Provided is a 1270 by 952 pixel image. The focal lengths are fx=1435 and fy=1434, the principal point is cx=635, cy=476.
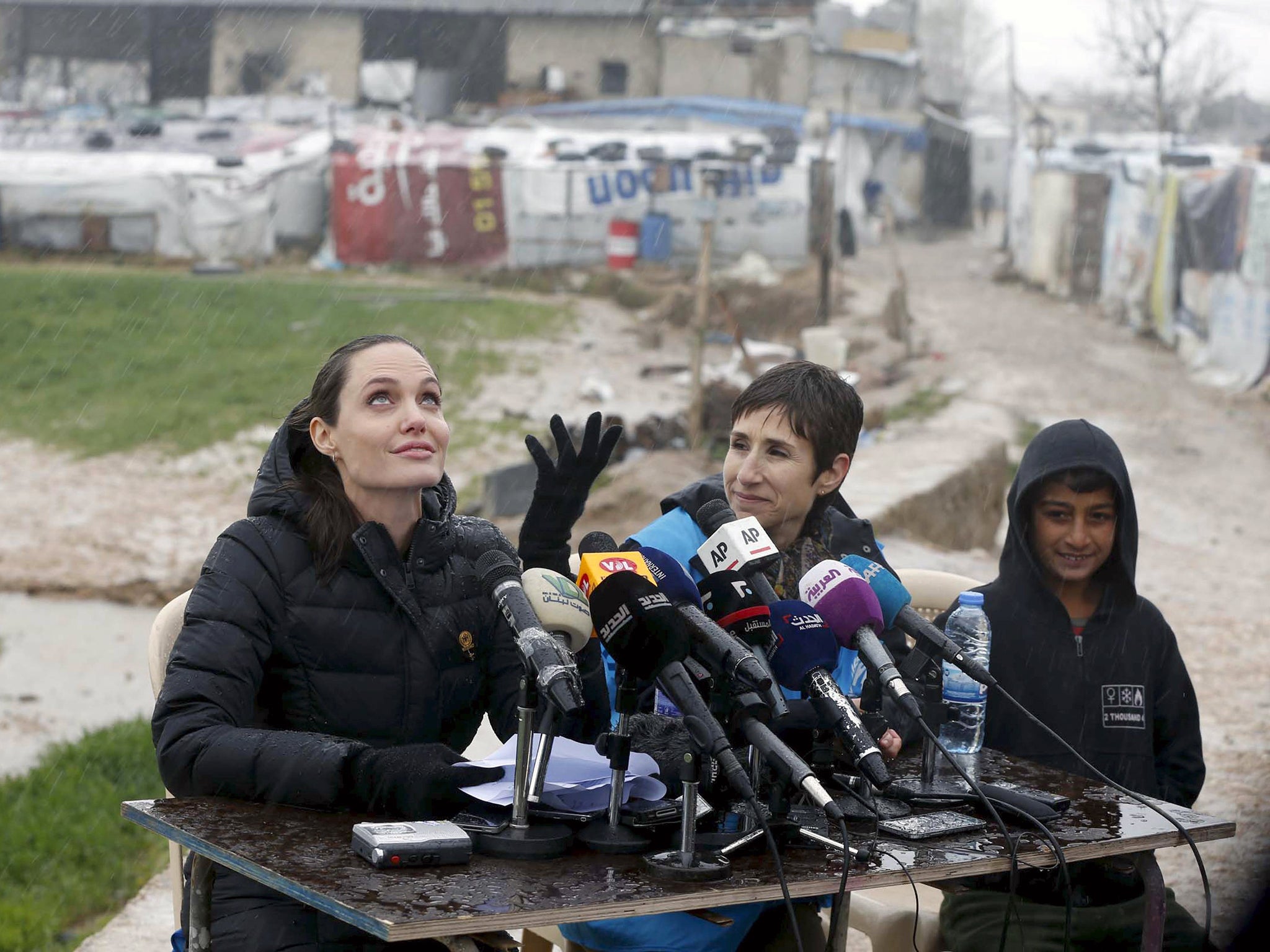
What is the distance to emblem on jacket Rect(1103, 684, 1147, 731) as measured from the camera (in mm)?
3672

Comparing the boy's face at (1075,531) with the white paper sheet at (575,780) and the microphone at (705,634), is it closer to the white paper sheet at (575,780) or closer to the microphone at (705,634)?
the white paper sheet at (575,780)

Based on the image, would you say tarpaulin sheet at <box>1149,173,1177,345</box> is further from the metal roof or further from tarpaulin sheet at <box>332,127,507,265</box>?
the metal roof

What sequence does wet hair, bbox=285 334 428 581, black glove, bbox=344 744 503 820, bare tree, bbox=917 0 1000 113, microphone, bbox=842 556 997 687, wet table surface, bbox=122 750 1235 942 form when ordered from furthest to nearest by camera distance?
bare tree, bbox=917 0 1000 113
wet hair, bbox=285 334 428 581
microphone, bbox=842 556 997 687
black glove, bbox=344 744 503 820
wet table surface, bbox=122 750 1235 942

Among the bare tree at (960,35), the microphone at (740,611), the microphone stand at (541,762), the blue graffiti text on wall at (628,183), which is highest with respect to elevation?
the bare tree at (960,35)

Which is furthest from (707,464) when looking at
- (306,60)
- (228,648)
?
(306,60)

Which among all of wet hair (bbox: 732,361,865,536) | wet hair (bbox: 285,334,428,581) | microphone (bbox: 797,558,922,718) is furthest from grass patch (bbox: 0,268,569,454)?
microphone (bbox: 797,558,922,718)

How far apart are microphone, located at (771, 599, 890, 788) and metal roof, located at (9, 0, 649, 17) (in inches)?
1705

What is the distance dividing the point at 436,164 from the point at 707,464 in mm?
18580

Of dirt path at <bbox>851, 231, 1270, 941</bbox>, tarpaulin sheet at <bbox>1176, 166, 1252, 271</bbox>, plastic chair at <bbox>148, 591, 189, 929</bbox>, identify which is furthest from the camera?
tarpaulin sheet at <bbox>1176, 166, 1252, 271</bbox>

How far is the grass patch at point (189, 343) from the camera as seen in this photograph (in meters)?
16.9

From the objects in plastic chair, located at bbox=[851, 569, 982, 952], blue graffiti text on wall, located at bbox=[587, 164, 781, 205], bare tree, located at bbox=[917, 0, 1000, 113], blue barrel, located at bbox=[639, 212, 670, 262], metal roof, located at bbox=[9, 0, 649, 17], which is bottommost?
plastic chair, located at bbox=[851, 569, 982, 952]

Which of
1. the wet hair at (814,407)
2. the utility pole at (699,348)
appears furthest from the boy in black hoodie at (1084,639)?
the utility pole at (699,348)

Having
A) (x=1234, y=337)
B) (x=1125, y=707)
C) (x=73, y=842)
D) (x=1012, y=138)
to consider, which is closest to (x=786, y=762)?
(x=1125, y=707)

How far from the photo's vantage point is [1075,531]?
3838 mm
